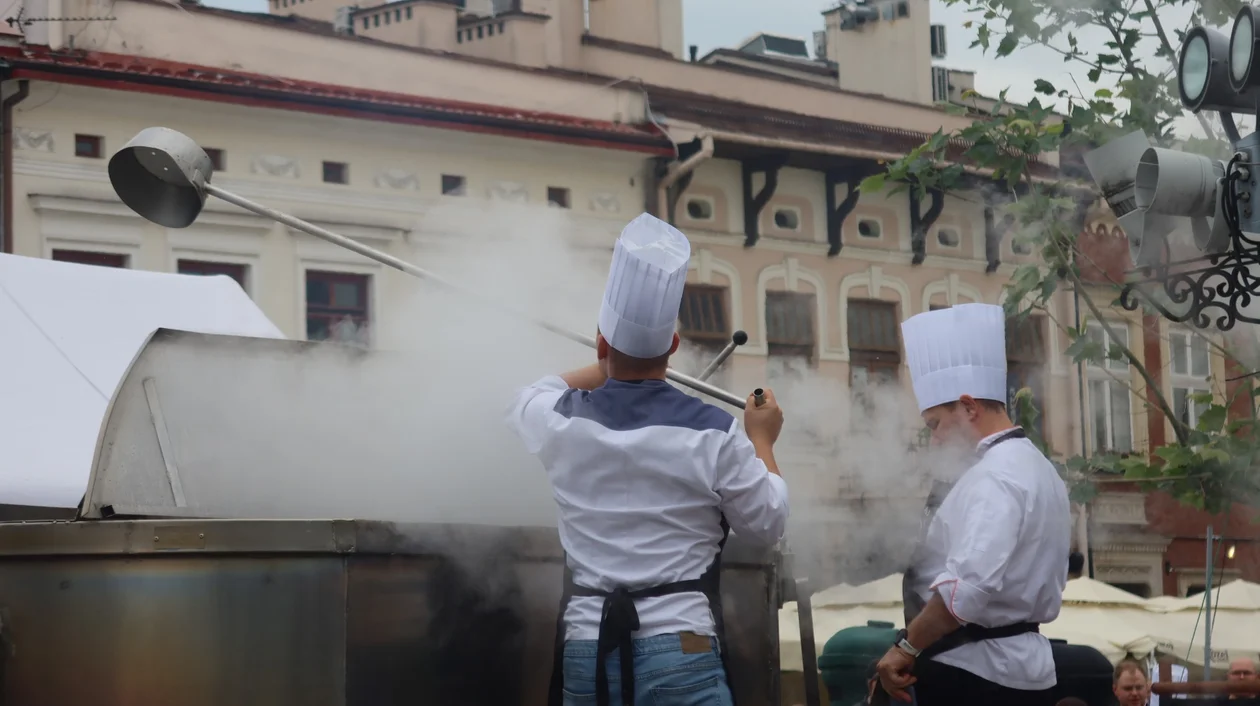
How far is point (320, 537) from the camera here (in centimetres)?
366

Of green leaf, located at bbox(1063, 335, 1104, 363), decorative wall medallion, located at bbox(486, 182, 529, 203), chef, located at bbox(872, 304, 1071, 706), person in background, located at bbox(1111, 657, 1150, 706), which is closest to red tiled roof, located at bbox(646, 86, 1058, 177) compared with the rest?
decorative wall medallion, located at bbox(486, 182, 529, 203)

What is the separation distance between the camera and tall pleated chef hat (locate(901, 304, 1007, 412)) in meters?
4.65

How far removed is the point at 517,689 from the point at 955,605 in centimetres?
113

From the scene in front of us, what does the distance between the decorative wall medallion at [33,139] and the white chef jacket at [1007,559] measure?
14.2 m

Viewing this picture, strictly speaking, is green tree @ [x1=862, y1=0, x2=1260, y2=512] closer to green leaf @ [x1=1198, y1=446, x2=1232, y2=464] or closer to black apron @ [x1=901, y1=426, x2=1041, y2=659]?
green leaf @ [x1=1198, y1=446, x2=1232, y2=464]

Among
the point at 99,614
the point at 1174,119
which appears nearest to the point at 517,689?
the point at 99,614

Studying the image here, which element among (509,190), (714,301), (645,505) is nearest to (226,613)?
(645,505)

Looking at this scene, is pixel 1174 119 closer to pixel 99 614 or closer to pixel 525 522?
pixel 525 522

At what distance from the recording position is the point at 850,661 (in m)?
5.79

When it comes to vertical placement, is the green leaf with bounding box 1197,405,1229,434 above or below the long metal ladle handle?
below

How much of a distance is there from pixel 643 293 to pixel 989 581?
1231 millimetres

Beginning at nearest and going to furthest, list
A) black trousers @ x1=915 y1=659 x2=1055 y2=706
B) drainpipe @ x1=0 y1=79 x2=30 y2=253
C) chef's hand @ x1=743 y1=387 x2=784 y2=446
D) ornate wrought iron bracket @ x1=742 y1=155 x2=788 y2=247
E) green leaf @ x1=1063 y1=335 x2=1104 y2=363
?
chef's hand @ x1=743 y1=387 x2=784 y2=446, black trousers @ x1=915 y1=659 x2=1055 y2=706, green leaf @ x1=1063 y1=335 x2=1104 y2=363, drainpipe @ x1=0 y1=79 x2=30 y2=253, ornate wrought iron bracket @ x1=742 y1=155 x2=788 y2=247

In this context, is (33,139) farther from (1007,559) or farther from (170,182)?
(1007,559)

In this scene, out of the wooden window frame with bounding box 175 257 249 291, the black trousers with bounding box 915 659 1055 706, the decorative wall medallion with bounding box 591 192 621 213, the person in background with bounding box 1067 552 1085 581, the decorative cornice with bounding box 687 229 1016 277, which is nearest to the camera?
the black trousers with bounding box 915 659 1055 706
